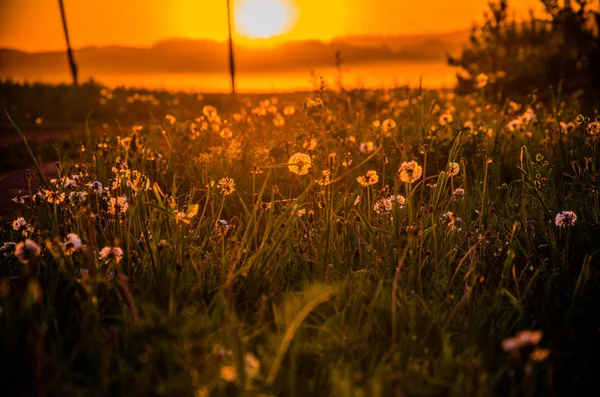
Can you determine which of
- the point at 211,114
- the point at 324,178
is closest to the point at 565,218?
the point at 324,178

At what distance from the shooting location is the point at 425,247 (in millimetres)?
3182

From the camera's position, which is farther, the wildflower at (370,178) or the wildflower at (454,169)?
the wildflower at (454,169)

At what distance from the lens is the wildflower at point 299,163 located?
2.77 metres

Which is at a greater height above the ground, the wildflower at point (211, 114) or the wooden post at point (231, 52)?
the wooden post at point (231, 52)

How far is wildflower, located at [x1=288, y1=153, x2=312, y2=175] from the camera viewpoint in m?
2.77

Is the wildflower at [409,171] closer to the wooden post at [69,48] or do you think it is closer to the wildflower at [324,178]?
the wildflower at [324,178]

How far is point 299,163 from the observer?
2857mm

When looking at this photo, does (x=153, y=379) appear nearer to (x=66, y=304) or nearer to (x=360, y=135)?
(x=66, y=304)

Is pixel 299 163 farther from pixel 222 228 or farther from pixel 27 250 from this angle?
pixel 27 250

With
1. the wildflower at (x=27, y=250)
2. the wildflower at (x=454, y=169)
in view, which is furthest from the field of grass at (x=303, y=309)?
the wildflower at (x=454, y=169)

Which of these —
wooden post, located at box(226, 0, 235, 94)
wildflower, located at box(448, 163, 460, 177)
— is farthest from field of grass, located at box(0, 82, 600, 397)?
wooden post, located at box(226, 0, 235, 94)

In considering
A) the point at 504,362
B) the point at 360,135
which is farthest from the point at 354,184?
the point at 504,362

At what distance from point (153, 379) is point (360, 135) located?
4.43 m

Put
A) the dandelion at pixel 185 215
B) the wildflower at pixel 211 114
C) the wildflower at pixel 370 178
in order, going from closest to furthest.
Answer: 1. the dandelion at pixel 185 215
2. the wildflower at pixel 370 178
3. the wildflower at pixel 211 114
